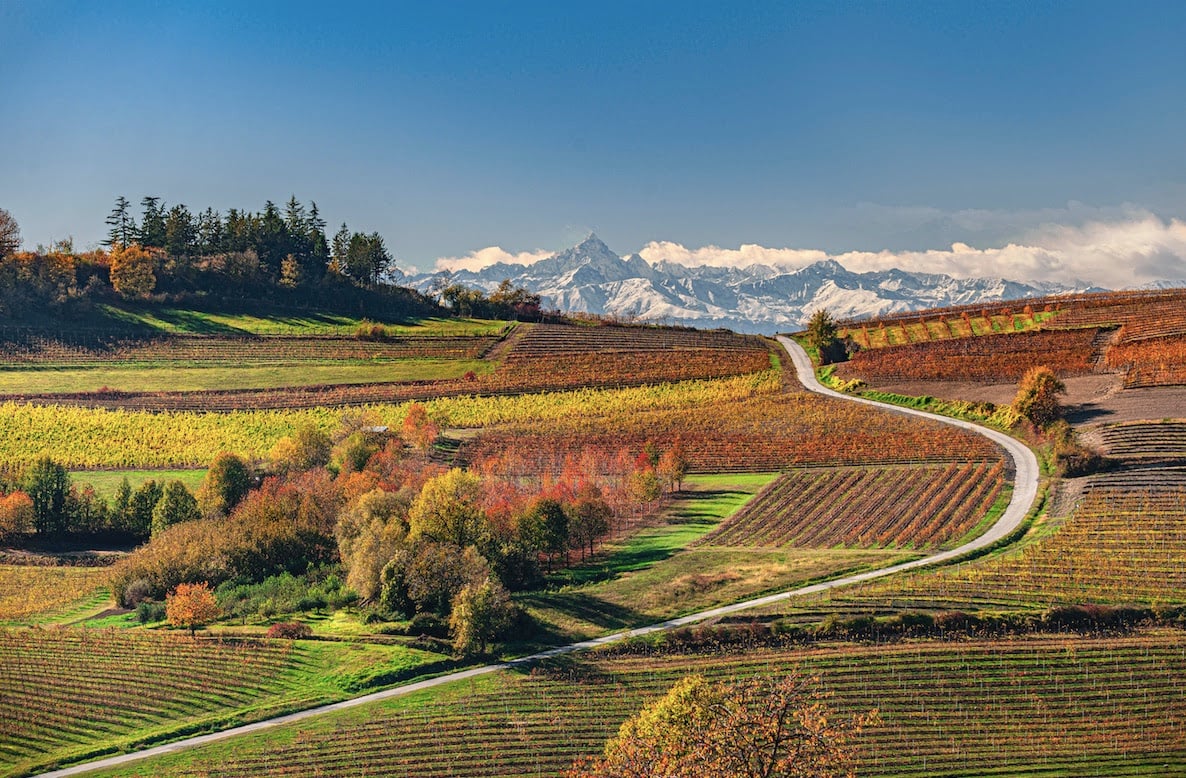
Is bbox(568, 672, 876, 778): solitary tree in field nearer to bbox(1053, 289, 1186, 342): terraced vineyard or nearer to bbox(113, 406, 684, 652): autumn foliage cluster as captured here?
bbox(113, 406, 684, 652): autumn foliage cluster

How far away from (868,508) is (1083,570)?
23516 millimetres

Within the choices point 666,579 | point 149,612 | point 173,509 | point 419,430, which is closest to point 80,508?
point 173,509

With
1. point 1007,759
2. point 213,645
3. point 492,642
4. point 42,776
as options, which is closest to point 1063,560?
point 1007,759

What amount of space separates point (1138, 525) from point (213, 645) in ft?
250

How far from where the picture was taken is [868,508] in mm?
94250

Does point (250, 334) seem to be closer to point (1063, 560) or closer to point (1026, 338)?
point (1026, 338)

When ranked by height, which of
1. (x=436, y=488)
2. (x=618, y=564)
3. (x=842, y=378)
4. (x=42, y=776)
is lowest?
(x=42, y=776)

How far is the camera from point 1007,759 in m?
54.4

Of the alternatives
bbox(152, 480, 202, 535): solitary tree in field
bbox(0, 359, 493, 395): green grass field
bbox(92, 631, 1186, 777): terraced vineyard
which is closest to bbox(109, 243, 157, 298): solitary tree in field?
bbox(0, 359, 493, 395): green grass field

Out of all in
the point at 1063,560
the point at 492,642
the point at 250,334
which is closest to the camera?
the point at 492,642

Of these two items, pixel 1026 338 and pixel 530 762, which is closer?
pixel 530 762

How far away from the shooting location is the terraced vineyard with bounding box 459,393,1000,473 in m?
112

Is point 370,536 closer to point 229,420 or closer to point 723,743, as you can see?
point 723,743

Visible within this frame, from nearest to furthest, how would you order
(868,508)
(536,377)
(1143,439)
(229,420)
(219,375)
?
(868,508)
(1143,439)
(229,420)
(219,375)
(536,377)
